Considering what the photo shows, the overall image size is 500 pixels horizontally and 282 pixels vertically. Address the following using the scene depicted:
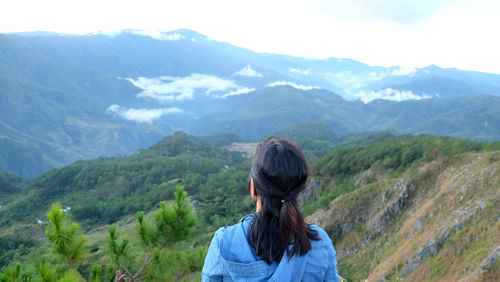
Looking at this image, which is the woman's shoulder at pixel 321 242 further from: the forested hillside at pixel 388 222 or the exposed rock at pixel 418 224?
the exposed rock at pixel 418 224

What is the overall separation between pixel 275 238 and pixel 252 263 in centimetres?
21

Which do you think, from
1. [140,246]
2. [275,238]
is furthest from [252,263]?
[140,246]

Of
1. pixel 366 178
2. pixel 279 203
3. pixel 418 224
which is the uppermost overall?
pixel 279 203

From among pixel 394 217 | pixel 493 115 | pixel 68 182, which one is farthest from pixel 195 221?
pixel 493 115

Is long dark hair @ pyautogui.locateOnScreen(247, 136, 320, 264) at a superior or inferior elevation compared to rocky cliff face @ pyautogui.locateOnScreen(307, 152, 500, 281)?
superior

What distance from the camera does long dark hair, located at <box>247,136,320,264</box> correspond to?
1978 mm

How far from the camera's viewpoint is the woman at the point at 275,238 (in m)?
1.93

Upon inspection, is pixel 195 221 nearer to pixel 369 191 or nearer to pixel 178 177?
pixel 369 191

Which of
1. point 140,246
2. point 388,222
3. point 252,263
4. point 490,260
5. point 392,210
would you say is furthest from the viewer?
point 392,210

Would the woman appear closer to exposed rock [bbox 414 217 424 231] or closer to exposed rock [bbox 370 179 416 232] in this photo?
exposed rock [bbox 414 217 424 231]

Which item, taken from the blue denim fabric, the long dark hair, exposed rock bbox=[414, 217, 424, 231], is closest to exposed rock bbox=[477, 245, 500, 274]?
exposed rock bbox=[414, 217, 424, 231]

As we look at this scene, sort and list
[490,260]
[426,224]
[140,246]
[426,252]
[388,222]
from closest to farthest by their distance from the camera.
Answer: [140,246] < [490,260] < [426,252] < [426,224] < [388,222]

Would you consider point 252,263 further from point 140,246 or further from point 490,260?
point 490,260

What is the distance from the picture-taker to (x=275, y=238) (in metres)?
1.99
